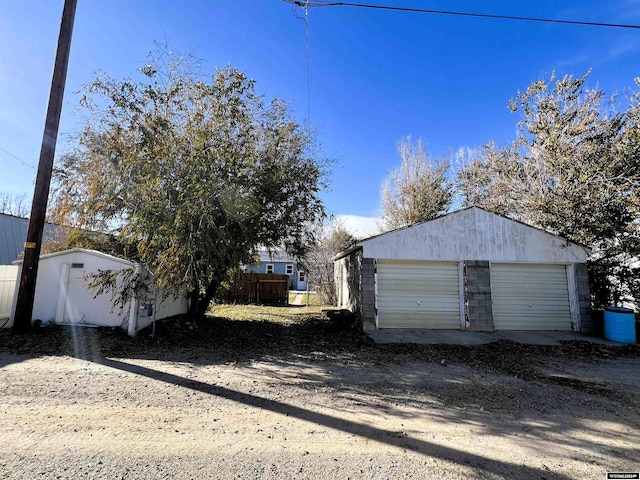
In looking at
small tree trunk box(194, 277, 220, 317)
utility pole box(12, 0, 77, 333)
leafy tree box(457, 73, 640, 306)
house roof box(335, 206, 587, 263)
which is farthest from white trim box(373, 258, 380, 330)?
utility pole box(12, 0, 77, 333)

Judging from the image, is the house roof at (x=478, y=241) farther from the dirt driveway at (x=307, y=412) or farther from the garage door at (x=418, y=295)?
the dirt driveway at (x=307, y=412)

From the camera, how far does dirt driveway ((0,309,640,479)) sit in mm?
2682

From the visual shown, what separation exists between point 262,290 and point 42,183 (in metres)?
11.0

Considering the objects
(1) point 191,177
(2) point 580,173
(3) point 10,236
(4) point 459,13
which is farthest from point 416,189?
(3) point 10,236

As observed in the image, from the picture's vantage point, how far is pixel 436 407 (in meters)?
4.03

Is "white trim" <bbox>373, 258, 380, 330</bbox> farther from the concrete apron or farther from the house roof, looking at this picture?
the house roof

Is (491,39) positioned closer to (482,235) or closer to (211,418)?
(482,235)

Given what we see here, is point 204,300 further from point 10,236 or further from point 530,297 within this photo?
point 10,236

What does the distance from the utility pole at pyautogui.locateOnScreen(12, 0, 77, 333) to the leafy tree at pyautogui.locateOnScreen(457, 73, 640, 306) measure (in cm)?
1442

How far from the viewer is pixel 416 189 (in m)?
19.8

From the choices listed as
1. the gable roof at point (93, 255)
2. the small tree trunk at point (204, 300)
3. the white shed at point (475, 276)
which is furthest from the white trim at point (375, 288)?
the gable roof at point (93, 255)

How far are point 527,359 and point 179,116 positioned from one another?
389 inches

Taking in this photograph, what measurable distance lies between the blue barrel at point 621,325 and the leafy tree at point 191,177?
8557 millimetres

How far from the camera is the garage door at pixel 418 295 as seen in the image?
934 centimetres
